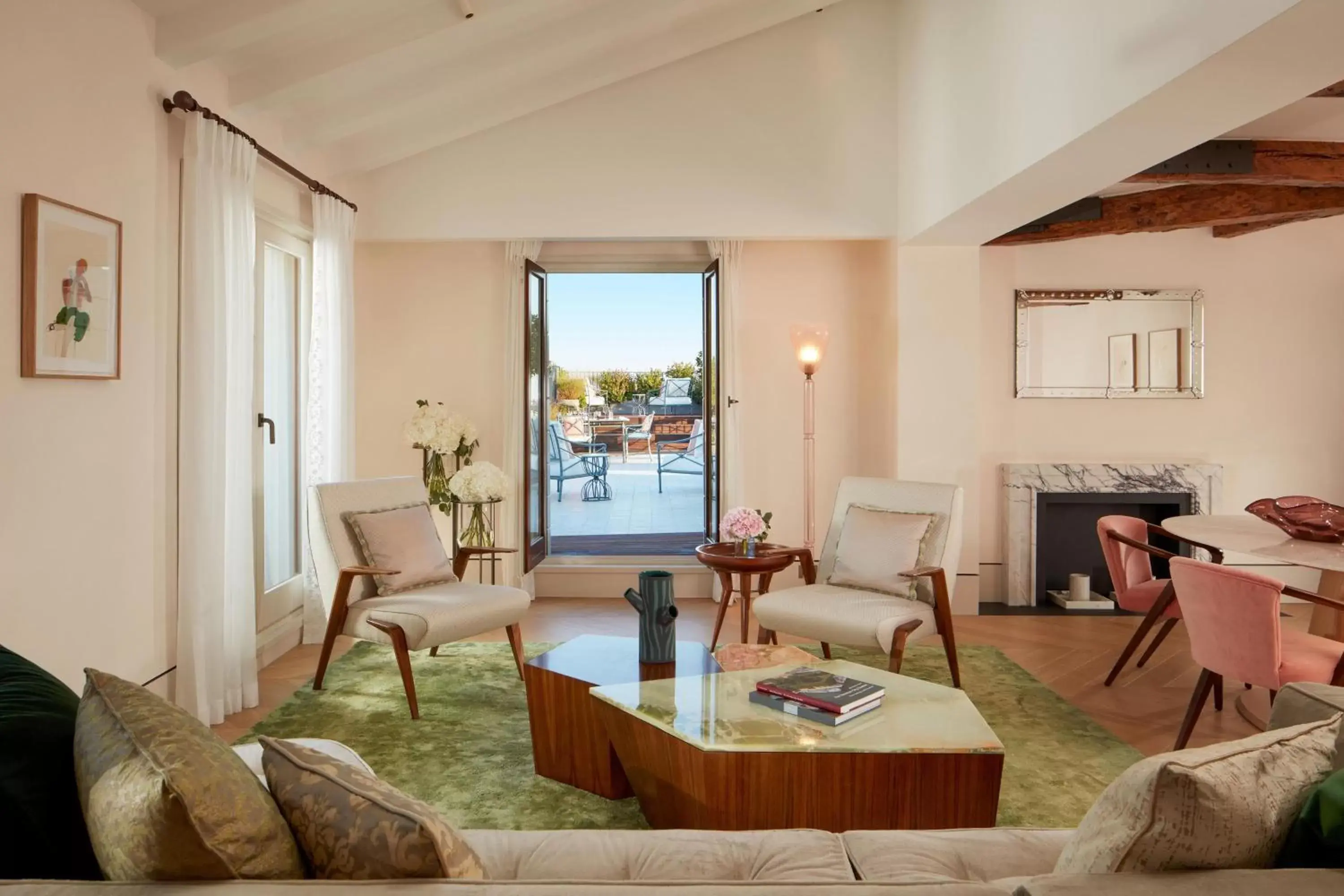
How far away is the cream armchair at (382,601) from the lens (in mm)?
3752

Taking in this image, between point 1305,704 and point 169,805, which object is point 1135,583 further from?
point 169,805

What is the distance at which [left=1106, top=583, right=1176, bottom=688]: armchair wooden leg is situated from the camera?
13.3 feet

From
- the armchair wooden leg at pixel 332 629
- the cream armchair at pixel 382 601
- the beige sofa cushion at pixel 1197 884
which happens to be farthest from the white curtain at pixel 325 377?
the beige sofa cushion at pixel 1197 884

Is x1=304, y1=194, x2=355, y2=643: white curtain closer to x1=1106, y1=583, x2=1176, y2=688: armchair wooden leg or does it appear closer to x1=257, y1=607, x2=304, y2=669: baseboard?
x1=257, y1=607, x2=304, y2=669: baseboard

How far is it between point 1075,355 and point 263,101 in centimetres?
502

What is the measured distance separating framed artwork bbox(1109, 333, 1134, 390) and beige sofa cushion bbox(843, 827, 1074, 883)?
502 centimetres

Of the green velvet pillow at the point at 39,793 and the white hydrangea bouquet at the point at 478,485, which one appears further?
the white hydrangea bouquet at the point at 478,485

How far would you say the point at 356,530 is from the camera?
412cm

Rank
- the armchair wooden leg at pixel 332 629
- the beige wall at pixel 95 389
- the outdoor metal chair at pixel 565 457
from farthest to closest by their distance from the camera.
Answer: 1. the outdoor metal chair at pixel 565 457
2. the armchair wooden leg at pixel 332 629
3. the beige wall at pixel 95 389

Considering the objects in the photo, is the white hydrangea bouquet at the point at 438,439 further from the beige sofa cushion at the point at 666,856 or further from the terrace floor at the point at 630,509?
the beige sofa cushion at the point at 666,856

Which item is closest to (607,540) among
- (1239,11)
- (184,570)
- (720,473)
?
(720,473)

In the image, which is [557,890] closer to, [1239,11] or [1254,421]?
[1239,11]

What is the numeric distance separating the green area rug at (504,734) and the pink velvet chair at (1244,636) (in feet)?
1.53

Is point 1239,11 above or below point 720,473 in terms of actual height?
above
